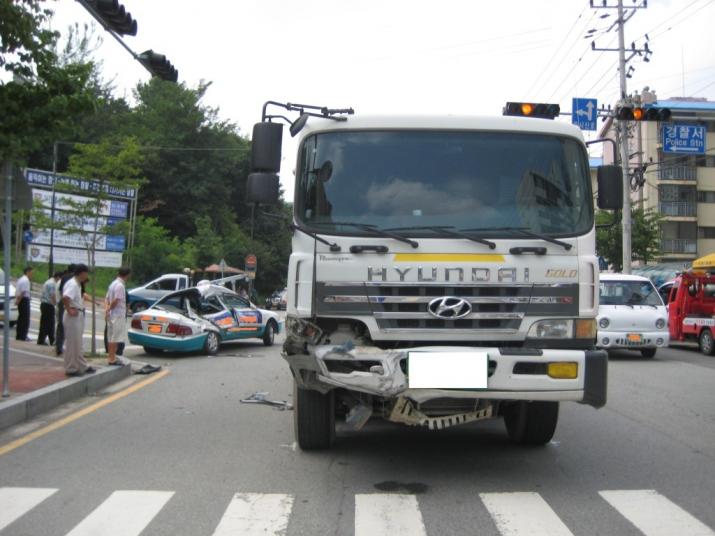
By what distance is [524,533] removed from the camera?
4.82 meters

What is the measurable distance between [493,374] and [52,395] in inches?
250

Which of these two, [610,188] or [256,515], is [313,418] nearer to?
[256,515]

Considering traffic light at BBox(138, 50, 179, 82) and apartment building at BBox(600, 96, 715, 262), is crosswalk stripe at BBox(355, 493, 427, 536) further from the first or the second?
apartment building at BBox(600, 96, 715, 262)

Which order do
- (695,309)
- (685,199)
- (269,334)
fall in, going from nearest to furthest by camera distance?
(695,309) → (269,334) → (685,199)

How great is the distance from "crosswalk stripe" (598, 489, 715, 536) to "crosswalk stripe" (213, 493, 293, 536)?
2310 mm

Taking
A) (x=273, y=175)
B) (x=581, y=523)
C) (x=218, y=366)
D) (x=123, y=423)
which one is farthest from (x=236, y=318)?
(x=581, y=523)

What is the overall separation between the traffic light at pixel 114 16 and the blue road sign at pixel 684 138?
18.6m

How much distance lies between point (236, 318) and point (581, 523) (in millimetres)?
13880

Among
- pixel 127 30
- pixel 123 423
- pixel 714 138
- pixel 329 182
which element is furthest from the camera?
pixel 714 138

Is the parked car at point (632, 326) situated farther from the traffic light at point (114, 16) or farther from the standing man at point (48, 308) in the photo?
the standing man at point (48, 308)

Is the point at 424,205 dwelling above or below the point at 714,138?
below

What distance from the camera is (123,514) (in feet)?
17.1

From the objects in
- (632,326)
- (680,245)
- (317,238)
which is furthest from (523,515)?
(680,245)

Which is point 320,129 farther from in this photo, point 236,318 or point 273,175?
point 236,318
